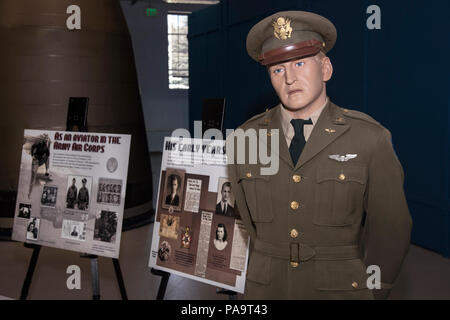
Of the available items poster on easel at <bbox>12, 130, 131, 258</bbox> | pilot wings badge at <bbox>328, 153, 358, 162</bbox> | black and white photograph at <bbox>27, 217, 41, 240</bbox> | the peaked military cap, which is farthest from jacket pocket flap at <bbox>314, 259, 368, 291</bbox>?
black and white photograph at <bbox>27, 217, 41, 240</bbox>

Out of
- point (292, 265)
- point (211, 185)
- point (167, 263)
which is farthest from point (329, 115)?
point (167, 263)

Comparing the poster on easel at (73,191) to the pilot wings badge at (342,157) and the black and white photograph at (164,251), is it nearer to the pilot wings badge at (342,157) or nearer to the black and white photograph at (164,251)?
the black and white photograph at (164,251)

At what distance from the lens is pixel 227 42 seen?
7.01 metres

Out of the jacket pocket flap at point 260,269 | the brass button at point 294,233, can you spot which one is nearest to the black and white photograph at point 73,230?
the jacket pocket flap at point 260,269

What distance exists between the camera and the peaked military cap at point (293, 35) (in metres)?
1.45

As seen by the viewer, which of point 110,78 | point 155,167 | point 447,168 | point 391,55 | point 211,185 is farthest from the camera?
point 155,167

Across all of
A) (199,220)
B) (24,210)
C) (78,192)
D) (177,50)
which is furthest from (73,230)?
(177,50)

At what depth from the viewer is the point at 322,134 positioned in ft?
4.89

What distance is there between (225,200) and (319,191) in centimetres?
81

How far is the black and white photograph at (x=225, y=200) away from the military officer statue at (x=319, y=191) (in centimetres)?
67

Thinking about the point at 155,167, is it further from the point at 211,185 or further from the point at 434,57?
the point at 211,185

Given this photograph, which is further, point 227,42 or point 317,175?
point 227,42

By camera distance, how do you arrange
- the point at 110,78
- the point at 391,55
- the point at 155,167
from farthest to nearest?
the point at 155,167 < the point at 110,78 < the point at 391,55

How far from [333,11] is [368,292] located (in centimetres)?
410
